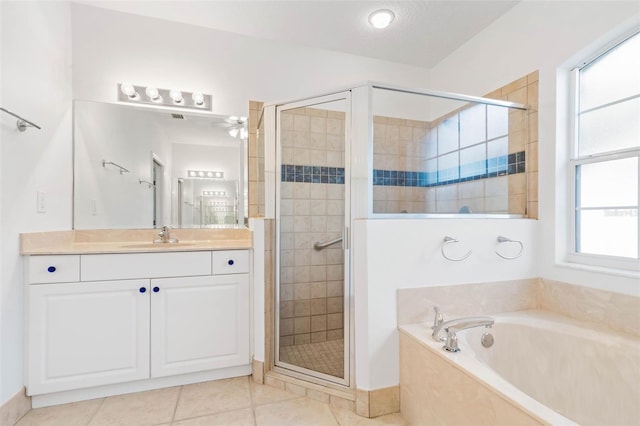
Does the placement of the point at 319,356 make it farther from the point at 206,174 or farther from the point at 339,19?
the point at 339,19

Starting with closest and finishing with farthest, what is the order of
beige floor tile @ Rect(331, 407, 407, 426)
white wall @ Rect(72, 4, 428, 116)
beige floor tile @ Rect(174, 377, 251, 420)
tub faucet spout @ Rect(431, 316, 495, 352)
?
tub faucet spout @ Rect(431, 316, 495, 352) → beige floor tile @ Rect(331, 407, 407, 426) → beige floor tile @ Rect(174, 377, 251, 420) → white wall @ Rect(72, 4, 428, 116)

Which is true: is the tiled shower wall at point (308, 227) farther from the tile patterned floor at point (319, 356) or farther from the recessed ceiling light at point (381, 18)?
the recessed ceiling light at point (381, 18)

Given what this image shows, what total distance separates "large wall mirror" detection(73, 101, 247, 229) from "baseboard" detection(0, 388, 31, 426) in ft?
3.33

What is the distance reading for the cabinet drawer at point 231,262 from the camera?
1.80 metres

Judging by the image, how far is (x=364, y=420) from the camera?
144cm

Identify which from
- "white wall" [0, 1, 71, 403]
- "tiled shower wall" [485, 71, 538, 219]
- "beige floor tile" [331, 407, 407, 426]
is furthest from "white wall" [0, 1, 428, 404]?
"beige floor tile" [331, 407, 407, 426]

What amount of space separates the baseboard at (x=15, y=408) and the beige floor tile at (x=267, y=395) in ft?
3.77

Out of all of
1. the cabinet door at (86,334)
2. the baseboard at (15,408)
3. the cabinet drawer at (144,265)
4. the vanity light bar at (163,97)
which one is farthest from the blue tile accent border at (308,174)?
the baseboard at (15,408)

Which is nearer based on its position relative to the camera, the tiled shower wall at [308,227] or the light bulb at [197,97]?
the tiled shower wall at [308,227]

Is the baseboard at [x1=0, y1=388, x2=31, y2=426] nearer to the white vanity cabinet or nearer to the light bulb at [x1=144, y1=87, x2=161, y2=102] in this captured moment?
the white vanity cabinet

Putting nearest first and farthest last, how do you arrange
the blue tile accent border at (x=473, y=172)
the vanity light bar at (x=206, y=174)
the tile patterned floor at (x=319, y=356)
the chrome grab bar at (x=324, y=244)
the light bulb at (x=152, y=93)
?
1. the tile patterned floor at (x=319, y=356)
2. the chrome grab bar at (x=324, y=244)
3. the blue tile accent border at (x=473, y=172)
4. the light bulb at (x=152, y=93)
5. the vanity light bar at (x=206, y=174)

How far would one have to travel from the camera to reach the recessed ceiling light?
6.70ft

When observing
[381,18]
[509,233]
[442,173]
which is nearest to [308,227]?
[442,173]

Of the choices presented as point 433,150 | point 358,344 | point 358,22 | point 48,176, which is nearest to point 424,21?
point 358,22
